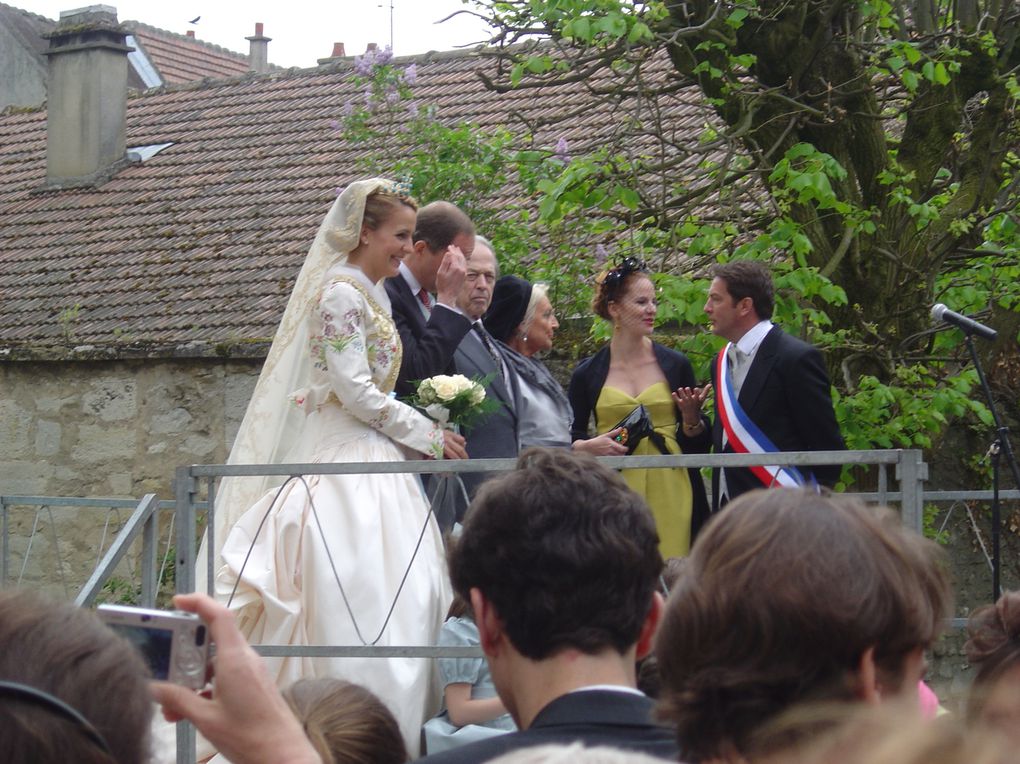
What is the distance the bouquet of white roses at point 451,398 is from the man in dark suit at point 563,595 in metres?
2.36

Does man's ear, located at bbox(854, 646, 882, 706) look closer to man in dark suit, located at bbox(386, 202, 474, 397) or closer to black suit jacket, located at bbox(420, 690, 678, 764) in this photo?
black suit jacket, located at bbox(420, 690, 678, 764)

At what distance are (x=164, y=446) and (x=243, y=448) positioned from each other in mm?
4937

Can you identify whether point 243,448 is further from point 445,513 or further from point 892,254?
point 892,254

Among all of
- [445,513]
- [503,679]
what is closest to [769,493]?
[503,679]

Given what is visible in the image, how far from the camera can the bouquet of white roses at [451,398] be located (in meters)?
4.48

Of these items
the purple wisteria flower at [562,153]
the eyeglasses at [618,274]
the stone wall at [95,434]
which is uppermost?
the purple wisteria flower at [562,153]

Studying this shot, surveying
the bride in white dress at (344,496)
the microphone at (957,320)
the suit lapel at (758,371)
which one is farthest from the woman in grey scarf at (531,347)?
the microphone at (957,320)

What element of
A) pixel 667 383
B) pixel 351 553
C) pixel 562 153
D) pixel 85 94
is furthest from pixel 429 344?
pixel 85 94

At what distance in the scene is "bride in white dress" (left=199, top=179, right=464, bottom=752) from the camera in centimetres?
422

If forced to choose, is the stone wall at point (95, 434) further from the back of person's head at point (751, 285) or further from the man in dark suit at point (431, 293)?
the back of person's head at point (751, 285)

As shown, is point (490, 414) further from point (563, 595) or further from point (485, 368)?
point (563, 595)

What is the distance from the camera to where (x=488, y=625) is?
203cm

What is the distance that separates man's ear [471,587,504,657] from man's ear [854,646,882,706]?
621mm

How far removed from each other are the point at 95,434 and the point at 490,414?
5.77 m
